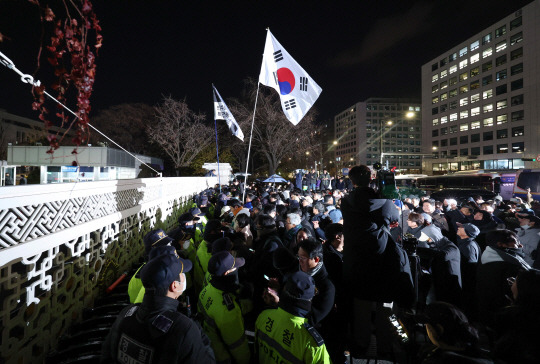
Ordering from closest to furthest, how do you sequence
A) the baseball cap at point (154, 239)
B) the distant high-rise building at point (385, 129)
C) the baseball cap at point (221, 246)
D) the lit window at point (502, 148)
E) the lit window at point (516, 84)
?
the baseball cap at point (221, 246), the baseball cap at point (154, 239), the lit window at point (516, 84), the lit window at point (502, 148), the distant high-rise building at point (385, 129)

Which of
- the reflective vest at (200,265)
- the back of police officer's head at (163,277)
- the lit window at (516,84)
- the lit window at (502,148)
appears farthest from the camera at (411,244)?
the lit window at (502,148)

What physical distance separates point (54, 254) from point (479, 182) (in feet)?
71.4

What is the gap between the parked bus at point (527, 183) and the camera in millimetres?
13312

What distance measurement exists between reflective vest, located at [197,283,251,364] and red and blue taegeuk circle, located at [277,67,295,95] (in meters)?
6.30

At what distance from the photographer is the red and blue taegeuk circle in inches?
304

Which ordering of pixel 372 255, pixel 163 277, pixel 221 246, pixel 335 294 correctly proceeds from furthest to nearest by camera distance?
pixel 221 246 → pixel 335 294 → pixel 372 255 → pixel 163 277

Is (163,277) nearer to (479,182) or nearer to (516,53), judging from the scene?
(479,182)

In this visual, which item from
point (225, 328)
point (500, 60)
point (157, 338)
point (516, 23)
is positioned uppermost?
point (516, 23)

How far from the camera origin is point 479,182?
1783 cm

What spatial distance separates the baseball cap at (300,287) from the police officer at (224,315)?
0.70m

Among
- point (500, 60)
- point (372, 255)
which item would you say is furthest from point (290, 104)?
point (500, 60)

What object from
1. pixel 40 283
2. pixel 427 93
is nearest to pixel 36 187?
pixel 40 283

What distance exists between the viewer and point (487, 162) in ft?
188

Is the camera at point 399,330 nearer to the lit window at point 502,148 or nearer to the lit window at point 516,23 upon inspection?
the lit window at point 502,148
